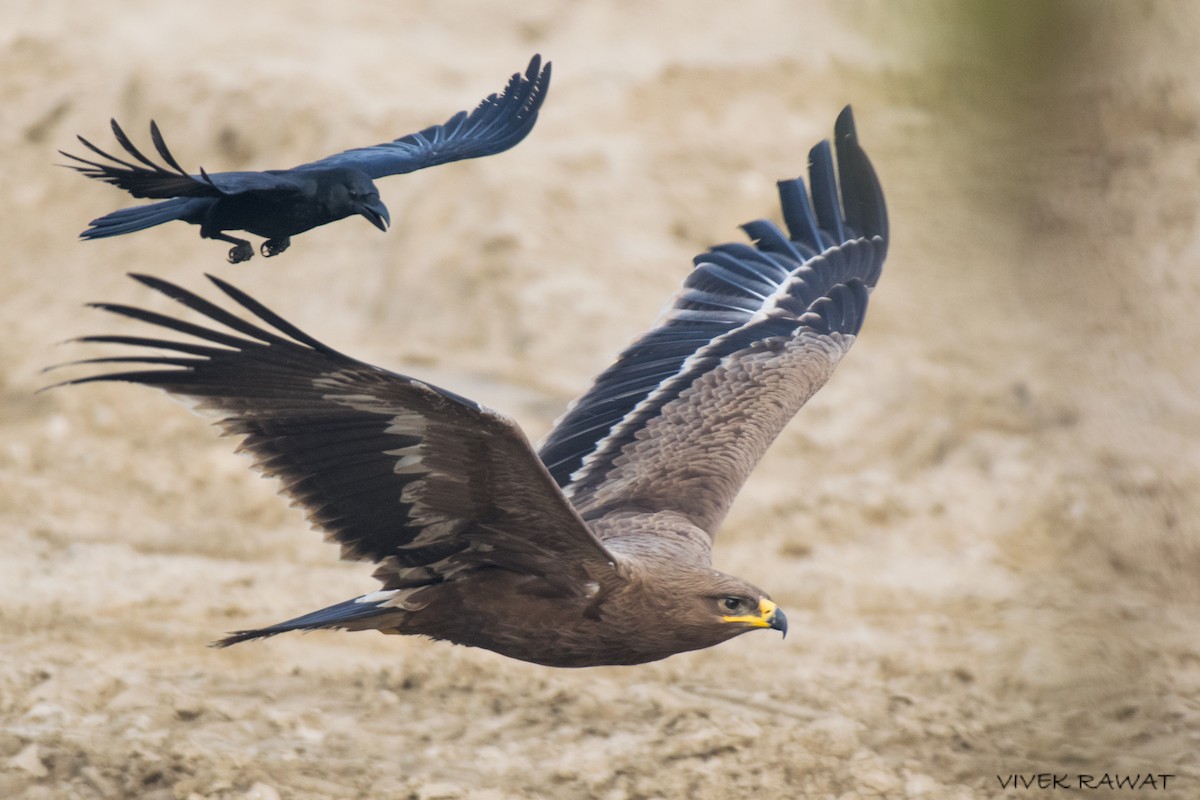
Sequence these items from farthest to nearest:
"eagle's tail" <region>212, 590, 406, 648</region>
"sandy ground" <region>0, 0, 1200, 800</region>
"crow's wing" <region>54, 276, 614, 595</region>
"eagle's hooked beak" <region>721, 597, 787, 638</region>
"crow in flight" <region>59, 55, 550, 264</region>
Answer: "sandy ground" <region>0, 0, 1200, 800</region> < "eagle's hooked beak" <region>721, 597, 787, 638</region> < "eagle's tail" <region>212, 590, 406, 648</region> < "crow's wing" <region>54, 276, 614, 595</region> < "crow in flight" <region>59, 55, 550, 264</region>

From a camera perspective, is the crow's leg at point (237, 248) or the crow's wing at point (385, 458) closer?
the crow's leg at point (237, 248)

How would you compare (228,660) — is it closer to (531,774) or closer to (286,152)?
(531,774)

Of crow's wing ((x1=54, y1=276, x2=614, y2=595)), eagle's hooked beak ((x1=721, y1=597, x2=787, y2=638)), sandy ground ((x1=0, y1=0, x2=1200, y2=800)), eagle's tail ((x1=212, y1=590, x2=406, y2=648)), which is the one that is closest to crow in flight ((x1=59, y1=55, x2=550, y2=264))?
crow's wing ((x1=54, y1=276, x2=614, y2=595))

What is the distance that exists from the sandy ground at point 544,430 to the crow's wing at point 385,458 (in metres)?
1.39

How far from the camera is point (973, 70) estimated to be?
4.25 ft

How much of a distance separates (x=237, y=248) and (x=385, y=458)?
1229 millimetres

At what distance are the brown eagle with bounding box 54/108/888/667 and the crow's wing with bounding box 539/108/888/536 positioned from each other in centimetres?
1

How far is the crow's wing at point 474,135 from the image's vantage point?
11.3 feet

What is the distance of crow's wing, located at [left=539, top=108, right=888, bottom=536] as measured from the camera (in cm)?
558

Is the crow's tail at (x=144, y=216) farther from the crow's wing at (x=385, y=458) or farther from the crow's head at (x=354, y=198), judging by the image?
the crow's wing at (x=385, y=458)

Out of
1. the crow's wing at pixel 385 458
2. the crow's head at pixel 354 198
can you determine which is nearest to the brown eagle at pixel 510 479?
the crow's wing at pixel 385 458

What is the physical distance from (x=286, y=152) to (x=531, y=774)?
5495 mm

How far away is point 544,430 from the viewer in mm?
9078

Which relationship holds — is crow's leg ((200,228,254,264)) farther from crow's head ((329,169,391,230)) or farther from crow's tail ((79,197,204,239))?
crow's head ((329,169,391,230))
